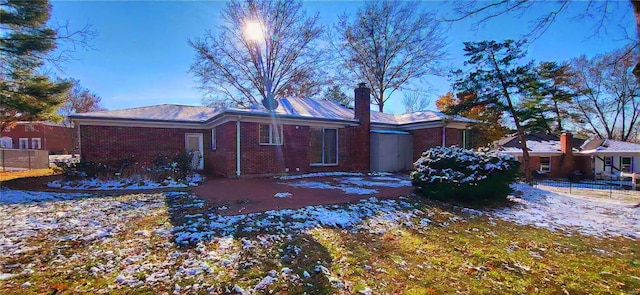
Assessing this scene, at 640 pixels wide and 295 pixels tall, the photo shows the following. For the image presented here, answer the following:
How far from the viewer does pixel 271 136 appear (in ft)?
39.4

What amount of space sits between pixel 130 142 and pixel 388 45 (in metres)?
20.1

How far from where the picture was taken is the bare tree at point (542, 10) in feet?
16.0

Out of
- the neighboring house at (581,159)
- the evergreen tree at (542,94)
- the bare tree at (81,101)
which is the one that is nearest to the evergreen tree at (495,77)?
the evergreen tree at (542,94)

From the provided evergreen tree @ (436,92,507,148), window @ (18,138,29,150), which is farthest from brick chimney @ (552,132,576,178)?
window @ (18,138,29,150)

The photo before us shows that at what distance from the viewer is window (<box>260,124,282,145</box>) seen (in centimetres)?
1181

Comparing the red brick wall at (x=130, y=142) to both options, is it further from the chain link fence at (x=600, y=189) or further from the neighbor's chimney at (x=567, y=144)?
the neighbor's chimney at (x=567, y=144)

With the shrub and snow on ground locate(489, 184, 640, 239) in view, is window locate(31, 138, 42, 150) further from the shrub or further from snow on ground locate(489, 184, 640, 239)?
snow on ground locate(489, 184, 640, 239)

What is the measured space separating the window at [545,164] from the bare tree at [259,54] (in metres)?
19.1

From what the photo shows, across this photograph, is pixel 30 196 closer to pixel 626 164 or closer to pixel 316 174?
pixel 316 174

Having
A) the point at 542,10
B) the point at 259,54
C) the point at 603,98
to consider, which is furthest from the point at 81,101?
the point at 603,98

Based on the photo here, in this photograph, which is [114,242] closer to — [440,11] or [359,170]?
[440,11]

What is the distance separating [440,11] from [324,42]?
2147cm

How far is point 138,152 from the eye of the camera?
1332cm

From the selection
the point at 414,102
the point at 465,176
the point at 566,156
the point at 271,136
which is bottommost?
the point at 566,156
